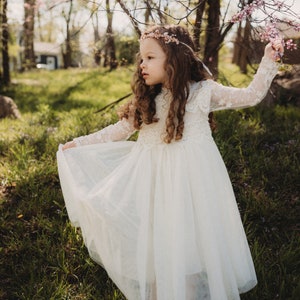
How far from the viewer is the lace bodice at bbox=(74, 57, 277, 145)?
204cm

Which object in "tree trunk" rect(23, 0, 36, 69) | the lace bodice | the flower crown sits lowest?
the lace bodice

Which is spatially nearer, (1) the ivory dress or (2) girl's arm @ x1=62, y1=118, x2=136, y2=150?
(1) the ivory dress

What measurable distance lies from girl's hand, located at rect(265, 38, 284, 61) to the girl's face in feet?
1.88

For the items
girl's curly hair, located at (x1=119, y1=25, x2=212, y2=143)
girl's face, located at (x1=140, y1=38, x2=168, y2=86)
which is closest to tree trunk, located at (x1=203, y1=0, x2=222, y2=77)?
girl's curly hair, located at (x1=119, y1=25, x2=212, y2=143)

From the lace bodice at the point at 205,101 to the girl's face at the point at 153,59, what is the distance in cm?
14

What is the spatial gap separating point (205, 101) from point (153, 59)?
384 millimetres

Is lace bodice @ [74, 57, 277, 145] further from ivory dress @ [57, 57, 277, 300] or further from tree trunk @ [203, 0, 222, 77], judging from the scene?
tree trunk @ [203, 0, 222, 77]

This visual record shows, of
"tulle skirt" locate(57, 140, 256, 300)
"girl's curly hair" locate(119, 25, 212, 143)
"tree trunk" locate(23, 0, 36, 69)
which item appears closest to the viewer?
"tulle skirt" locate(57, 140, 256, 300)

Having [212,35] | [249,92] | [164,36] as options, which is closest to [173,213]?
[249,92]

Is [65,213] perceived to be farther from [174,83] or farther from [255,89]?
[255,89]

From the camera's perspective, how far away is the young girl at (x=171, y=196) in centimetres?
204

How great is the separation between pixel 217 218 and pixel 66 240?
1.44m

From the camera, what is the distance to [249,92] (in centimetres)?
207

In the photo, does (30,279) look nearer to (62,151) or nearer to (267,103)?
(62,151)
